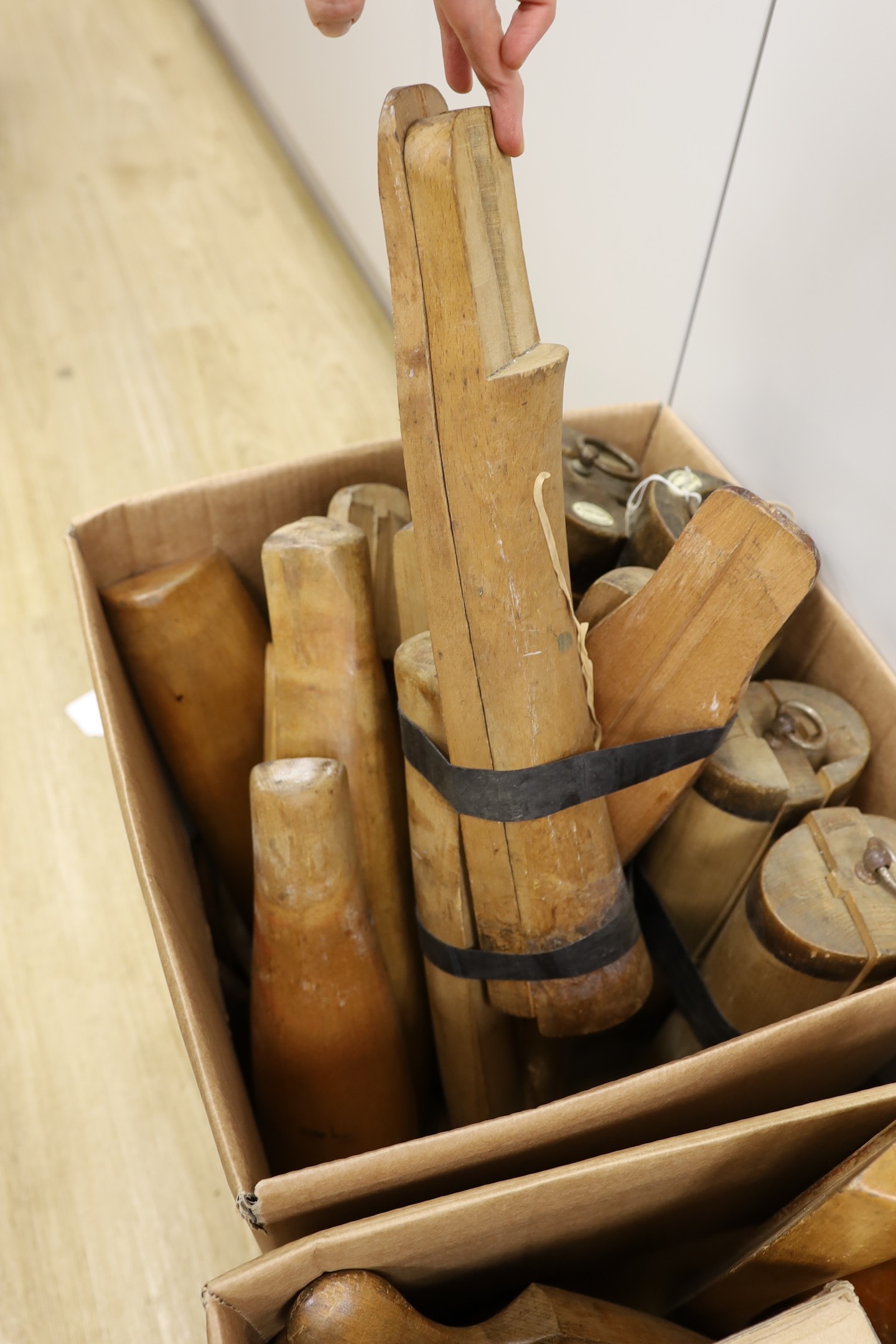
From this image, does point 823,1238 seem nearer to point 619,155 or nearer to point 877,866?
point 877,866

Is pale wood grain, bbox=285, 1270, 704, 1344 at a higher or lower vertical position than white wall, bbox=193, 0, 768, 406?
lower

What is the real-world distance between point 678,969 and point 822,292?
0.46m

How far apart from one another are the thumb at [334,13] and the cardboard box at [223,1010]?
37cm

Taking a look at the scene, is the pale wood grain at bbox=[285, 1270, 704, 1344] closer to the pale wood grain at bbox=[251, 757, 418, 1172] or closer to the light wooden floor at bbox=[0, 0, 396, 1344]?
the pale wood grain at bbox=[251, 757, 418, 1172]

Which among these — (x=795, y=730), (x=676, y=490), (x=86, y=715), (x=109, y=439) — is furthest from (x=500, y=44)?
(x=109, y=439)

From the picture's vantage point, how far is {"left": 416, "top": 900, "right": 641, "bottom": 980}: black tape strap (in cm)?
58

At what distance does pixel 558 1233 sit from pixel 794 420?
1.79ft

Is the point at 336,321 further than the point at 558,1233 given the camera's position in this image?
Yes

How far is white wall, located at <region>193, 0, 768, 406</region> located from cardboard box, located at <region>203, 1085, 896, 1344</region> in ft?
2.04

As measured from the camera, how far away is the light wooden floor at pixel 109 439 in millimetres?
736

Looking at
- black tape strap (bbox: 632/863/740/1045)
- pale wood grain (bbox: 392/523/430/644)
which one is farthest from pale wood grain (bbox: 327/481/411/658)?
black tape strap (bbox: 632/863/740/1045)

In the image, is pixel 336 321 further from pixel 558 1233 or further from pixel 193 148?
pixel 558 1233

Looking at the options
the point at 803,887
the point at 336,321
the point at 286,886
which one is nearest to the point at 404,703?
the point at 286,886

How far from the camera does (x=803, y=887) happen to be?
567 mm
